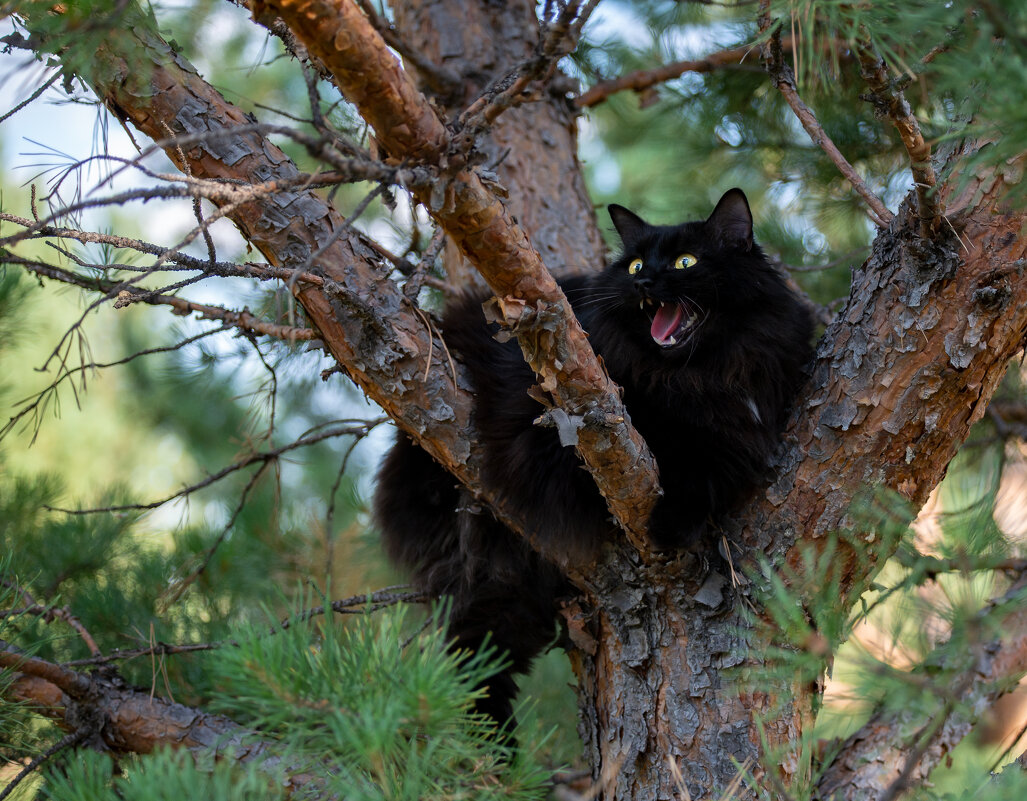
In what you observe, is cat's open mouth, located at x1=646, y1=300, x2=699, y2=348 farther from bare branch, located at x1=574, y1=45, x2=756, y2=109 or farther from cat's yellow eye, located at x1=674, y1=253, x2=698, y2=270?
bare branch, located at x1=574, y1=45, x2=756, y2=109

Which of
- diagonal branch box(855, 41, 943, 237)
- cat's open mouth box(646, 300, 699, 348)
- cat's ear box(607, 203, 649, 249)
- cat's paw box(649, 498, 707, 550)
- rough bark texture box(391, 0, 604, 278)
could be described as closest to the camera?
diagonal branch box(855, 41, 943, 237)

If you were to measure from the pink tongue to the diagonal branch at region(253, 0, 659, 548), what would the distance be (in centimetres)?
45

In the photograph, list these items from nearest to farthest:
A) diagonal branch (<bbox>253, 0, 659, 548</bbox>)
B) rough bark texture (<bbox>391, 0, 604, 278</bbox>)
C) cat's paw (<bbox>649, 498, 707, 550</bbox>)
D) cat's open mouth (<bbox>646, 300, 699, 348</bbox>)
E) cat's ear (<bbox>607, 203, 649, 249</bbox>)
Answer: diagonal branch (<bbox>253, 0, 659, 548</bbox>) → cat's paw (<bbox>649, 498, 707, 550</bbox>) → cat's open mouth (<bbox>646, 300, 699, 348</bbox>) → cat's ear (<bbox>607, 203, 649, 249</bbox>) → rough bark texture (<bbox>391, 0, 604, 278</bbox>)

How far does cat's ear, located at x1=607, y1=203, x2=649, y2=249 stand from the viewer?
6.82 ft

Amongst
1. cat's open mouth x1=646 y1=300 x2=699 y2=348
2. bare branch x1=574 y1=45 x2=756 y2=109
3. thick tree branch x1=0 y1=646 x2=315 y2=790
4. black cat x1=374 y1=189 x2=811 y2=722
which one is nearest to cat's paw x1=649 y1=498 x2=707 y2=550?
black cat x1=374 y1=189 x2=811 y2=722

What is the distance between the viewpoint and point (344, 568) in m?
3.38

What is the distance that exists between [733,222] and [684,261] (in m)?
0.17

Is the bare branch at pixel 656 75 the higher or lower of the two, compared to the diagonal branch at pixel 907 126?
higher

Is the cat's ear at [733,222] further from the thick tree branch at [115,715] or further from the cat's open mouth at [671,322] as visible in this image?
the thick tree branch at [115,715]

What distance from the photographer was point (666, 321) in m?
1.86

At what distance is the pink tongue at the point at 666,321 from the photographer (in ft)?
6.01

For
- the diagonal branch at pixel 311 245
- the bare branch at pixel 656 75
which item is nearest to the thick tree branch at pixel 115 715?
A: the diagonal branch at pixel 311 245

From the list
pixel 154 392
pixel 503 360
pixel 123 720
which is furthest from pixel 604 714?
pixel 154 392

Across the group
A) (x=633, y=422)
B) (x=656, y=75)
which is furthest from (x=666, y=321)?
(x=656, y=75)
